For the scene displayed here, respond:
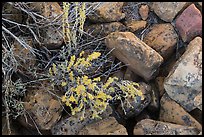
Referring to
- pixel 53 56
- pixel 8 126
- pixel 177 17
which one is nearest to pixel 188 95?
pixel 177 17

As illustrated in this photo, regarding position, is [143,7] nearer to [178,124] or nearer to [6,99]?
[178,124]

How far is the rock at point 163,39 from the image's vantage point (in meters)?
3.10

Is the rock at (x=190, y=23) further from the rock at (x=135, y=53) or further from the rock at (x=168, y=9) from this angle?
the rock at (x=135, y=53)

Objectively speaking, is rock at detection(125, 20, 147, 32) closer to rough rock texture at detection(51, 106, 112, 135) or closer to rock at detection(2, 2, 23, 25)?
rough rock texture at detection(51, 106, 112, 135)

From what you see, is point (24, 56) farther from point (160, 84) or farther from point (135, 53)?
point (160, 84)

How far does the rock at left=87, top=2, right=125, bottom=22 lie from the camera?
3.12 metres

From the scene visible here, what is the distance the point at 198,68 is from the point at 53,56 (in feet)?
3.27

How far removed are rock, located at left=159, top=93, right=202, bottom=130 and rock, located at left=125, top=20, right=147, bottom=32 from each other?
1.72ft

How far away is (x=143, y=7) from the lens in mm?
3221

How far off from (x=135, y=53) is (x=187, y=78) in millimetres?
383

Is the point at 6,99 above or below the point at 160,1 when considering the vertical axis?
below

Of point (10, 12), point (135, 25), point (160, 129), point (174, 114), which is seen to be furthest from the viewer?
point (135, 25)

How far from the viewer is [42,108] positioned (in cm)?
293

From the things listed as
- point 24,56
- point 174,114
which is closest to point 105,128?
point 174,114
